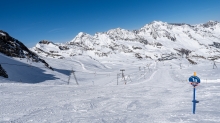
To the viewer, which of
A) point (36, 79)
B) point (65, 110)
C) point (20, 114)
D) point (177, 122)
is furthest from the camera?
point (36, 79)

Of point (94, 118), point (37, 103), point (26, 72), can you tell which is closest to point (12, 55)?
point (26, 72)

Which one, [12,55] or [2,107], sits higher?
[12,55]

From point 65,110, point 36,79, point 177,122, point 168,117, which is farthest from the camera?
point 36,79

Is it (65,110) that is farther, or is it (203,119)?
(65,110)

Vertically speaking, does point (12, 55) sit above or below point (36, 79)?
above

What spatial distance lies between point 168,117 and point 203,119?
131 cm

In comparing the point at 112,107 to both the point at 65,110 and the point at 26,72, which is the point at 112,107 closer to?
the point at 65,110

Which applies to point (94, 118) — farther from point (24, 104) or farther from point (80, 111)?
point (24, 104)

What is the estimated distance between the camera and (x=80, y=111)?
28.9 ft

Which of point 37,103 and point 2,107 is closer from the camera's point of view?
point 2,107

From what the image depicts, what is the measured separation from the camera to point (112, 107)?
32.7 ft

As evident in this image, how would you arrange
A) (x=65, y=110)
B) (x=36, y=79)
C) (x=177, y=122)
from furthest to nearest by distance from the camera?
(x=36, y=79), (x=65, y=110), (x=177, y=122)

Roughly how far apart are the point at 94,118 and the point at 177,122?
3.37m

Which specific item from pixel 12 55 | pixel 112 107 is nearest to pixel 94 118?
pixel 112 107
